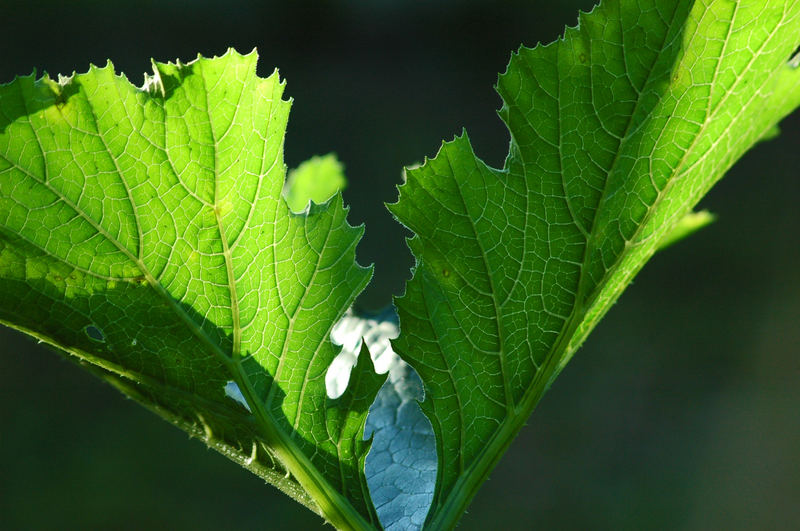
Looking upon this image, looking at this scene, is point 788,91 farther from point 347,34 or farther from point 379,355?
point 347,34

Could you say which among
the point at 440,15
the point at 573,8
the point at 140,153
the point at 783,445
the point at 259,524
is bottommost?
the point at 783,445

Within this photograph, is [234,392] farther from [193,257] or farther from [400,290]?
[400,290]

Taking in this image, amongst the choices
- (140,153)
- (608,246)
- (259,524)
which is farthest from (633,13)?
(259,524)

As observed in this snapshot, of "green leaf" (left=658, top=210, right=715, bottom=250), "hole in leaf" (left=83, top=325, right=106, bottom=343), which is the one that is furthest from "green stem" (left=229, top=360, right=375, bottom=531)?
"green leaf" (left=658, top=210, right=715, bottom=250)

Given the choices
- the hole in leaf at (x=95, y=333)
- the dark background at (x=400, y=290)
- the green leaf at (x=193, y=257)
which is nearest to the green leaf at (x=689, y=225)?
the green leaf at (x=193, y=257)

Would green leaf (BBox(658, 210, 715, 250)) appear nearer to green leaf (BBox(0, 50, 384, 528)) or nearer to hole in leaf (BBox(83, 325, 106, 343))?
green leaf (BBox(0, 50, 384, 528))

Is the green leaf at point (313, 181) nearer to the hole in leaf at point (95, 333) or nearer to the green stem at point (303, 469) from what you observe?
the hole in leaf at point (95, 333)

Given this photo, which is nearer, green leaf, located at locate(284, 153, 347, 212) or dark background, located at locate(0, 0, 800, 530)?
green leaf, located at locate(284, 153, 347, 212)
